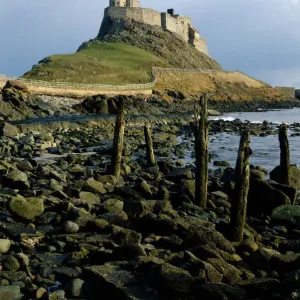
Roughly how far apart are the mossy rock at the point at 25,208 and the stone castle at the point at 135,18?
451ft

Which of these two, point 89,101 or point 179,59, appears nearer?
point 89,101

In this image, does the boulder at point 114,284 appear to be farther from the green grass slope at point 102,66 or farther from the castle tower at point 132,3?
the castle tower at point 132,3

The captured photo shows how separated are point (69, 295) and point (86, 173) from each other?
1256 cm

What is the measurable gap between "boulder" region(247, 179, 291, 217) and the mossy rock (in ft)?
22.3

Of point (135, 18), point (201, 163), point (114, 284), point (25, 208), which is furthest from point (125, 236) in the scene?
point (135, 18)

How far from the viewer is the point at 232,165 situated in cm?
2831

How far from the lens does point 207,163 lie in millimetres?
16703

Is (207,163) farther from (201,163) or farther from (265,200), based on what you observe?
(265,200)

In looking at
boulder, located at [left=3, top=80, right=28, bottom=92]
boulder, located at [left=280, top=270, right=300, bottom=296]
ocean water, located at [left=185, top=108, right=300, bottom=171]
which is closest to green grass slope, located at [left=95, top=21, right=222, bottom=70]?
boulder, located at [left=3, top=80, right=28, bottom=92]

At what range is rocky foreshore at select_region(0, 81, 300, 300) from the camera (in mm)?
8766

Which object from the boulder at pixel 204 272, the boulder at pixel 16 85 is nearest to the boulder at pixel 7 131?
the boulder at pixel 204 272

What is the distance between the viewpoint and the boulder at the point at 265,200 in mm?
16125

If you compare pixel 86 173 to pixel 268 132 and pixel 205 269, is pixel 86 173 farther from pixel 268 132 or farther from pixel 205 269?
pixel 268 132

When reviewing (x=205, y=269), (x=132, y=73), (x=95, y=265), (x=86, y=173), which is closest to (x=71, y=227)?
(x=95, y=265)
